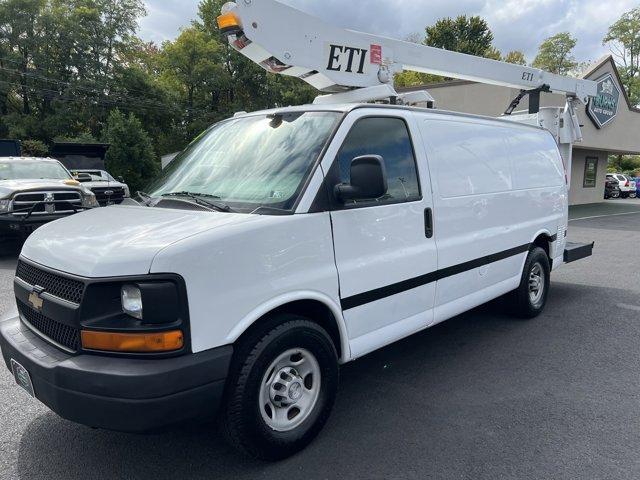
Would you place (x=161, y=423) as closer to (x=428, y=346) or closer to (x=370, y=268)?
(x=370, y=268)

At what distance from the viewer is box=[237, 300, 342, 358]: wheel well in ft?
9.34

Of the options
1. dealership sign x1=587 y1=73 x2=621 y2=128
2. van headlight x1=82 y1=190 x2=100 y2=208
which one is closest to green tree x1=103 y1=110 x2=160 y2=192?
van headlight x1=82 y1=190 x2=100 y2=208

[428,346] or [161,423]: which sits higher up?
[161,423]

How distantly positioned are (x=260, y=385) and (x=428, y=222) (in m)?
1.83

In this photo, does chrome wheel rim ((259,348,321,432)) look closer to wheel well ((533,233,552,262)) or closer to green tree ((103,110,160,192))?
wheel well ((533,233,552,262))

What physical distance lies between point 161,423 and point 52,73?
4017cm

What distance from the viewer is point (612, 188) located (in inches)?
1277

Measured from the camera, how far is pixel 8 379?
13.4 ft

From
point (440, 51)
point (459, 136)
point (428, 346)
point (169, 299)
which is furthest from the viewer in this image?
point (440, 51)

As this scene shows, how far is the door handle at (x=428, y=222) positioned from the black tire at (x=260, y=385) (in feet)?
4.07

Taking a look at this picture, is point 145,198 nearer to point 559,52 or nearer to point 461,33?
point 461,33

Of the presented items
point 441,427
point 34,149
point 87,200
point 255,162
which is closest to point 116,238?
point 255,162

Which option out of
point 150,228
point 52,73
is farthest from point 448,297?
point 52,73

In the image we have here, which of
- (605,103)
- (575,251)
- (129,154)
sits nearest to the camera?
(575,251)
